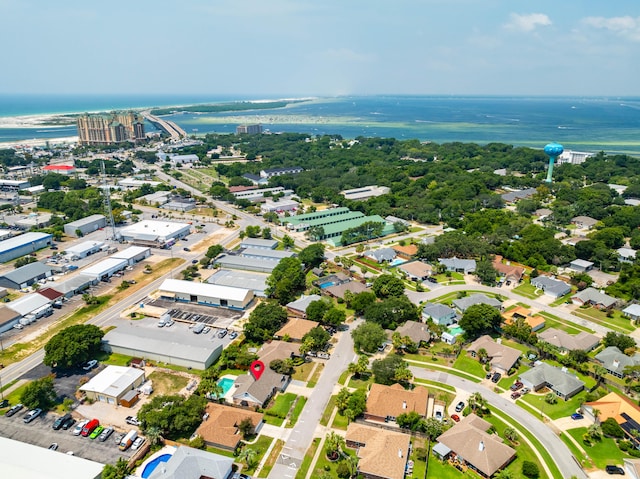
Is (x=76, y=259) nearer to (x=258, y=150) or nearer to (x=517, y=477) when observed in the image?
(x=517, y=477)

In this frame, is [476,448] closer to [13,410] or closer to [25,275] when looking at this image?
[13,410]

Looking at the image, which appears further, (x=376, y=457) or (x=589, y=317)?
(x=589, y=317)

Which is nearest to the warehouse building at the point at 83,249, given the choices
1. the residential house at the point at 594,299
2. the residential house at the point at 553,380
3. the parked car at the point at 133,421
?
the parked car at the point at 133,421

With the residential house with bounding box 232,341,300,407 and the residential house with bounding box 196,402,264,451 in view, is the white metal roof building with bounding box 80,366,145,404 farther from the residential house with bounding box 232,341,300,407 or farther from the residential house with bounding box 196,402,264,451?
the residential house with bounding box 232,341,300,407

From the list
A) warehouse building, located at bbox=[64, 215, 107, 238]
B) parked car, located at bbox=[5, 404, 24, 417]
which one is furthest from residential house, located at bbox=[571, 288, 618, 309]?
warehouse building, located at bbox=[64, 215, 107, 238]

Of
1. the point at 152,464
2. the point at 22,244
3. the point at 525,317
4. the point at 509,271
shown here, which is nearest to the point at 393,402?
the point at 152,464

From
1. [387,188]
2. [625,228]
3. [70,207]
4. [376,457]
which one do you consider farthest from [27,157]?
[625,228]
